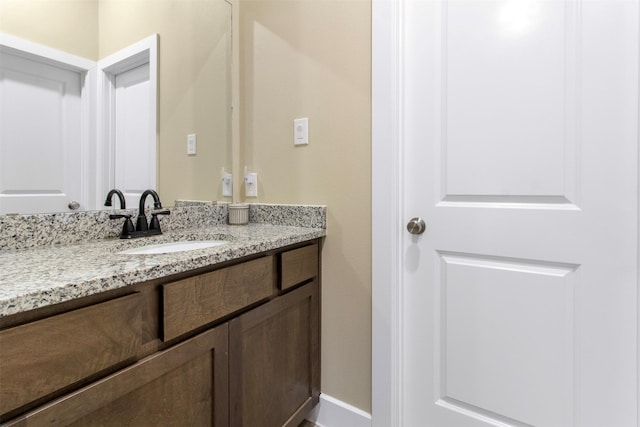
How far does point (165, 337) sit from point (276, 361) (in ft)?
1.57

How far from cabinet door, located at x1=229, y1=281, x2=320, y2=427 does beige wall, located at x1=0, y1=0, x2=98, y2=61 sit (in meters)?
0.98

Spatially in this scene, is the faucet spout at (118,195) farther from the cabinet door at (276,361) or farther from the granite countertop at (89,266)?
the cabinet door at (276,361)

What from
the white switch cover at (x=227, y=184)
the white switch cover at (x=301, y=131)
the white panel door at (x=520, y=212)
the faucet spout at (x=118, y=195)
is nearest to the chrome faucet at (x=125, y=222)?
the faucet spout at (x=118, y=195)

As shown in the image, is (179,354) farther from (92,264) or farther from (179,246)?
(179,246)

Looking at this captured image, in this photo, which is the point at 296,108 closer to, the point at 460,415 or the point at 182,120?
the point at 182,120

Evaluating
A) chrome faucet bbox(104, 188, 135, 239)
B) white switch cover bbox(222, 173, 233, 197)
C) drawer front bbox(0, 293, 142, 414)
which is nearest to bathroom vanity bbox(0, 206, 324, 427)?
drawer front bbox(0, 293, 142, 414)

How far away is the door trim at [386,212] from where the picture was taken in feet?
3.97

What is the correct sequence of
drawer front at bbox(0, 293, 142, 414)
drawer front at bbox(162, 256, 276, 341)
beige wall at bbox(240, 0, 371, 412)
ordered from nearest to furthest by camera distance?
drawer front at bbox(0, 293, 142, 414), drawer front at bbox(162, 256, 276, 341), beige wall at bbox(240, 0, 371, 412)

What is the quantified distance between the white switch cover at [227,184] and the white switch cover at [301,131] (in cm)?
38

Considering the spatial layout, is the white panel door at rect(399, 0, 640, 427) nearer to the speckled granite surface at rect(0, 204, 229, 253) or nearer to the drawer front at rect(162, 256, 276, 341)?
the drawer front at rect(162, 256, 276, 341)

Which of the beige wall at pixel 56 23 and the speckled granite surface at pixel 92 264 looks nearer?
the speckled granite surface at pixel 92 264

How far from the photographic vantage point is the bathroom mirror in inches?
38.2

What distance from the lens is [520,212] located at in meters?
1.07

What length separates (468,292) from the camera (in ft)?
3.80
